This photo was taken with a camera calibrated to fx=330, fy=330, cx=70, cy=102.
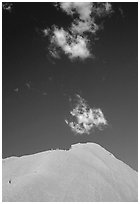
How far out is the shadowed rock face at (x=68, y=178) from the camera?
1082 inches

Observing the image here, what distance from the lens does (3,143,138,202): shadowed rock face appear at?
90.1ft

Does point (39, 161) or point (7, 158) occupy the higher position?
point (7, 158)

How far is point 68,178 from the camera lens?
104ft

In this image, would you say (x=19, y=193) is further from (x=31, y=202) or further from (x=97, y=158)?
(x=97, y=158)

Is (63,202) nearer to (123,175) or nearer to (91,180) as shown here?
(91,180)

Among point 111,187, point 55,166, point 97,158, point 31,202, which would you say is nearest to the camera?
point 31,202

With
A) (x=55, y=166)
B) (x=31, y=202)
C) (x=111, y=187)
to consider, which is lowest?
(x=31, y=202)

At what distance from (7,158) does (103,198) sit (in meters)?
18.4

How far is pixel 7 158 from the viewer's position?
43.8 m

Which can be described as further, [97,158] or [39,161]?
[97,158]

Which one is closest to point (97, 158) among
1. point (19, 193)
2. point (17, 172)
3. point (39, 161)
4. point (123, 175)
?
point (123, 175)

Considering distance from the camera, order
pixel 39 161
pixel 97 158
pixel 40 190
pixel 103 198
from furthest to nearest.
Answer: pixel 97 158 → pixel 39 161 → pixel 103 198 → pixel 40 190

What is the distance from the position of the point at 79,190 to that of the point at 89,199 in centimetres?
142

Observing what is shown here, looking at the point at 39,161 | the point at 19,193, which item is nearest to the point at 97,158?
the point at 39,161
